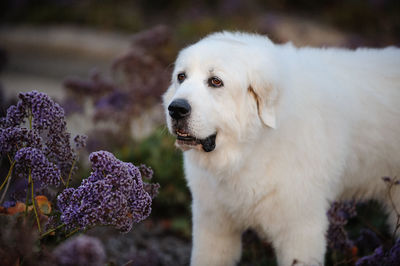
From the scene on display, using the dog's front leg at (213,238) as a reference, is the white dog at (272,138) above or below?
above

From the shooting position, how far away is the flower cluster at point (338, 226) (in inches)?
118

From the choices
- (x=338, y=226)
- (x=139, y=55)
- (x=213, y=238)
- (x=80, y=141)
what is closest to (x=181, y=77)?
(x=80, y=141)

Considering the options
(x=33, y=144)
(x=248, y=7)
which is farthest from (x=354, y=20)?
(x=33, y=144)

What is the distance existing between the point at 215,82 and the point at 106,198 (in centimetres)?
108

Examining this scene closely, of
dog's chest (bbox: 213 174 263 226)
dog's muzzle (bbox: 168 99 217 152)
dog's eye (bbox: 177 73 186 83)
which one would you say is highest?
dog's eye (bbox: 177 73 186 83)

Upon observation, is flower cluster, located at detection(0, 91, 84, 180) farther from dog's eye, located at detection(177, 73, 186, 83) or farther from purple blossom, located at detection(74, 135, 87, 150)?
dog's eye, located at detection(177, 73, 186, 83)

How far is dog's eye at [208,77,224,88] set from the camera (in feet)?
8.79

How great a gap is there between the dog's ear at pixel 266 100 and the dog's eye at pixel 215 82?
7.5 inches

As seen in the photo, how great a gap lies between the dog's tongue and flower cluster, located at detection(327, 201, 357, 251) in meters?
0.95

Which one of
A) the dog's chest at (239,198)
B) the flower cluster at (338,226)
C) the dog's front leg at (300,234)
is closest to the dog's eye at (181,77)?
the dog's chest at (239,198)

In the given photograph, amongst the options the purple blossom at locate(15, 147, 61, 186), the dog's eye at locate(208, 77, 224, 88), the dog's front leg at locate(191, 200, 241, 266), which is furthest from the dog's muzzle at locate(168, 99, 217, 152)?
the purple blossom at locate(15, 147, 61, 186)

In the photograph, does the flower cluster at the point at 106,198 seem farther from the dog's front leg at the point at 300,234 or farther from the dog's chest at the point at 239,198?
the dog's front leg at the point at 300,234

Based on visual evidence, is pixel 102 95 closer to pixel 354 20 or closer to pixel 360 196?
pixel 360 196

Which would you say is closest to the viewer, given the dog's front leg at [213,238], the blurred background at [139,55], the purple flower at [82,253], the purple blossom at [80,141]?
the purple flower at [82,253]
